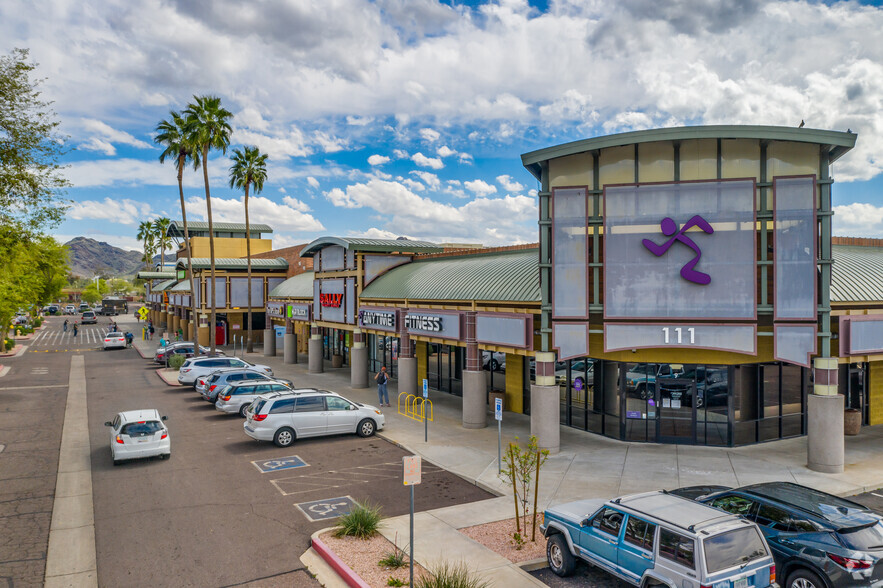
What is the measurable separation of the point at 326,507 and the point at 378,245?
19.5m

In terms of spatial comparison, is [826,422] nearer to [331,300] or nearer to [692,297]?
[692,297]

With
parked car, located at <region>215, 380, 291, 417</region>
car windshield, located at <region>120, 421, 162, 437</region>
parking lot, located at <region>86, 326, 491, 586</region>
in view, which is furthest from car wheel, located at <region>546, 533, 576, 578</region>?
parked car, located at <region>215, 380, 291, 417</region>

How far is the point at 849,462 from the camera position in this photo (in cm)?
1789

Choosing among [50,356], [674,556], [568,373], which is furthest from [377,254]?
[50,356]

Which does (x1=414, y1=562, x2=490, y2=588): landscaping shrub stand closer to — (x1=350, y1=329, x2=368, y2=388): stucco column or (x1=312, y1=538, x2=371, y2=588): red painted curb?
(x1=312, y1=538, x2=371, y2=588): red painted curb

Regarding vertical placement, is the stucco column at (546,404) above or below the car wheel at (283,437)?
above

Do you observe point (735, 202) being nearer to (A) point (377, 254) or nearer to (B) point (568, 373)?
(B) point (568, 373)

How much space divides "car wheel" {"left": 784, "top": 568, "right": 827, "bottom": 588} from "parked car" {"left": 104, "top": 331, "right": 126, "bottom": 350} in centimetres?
5735

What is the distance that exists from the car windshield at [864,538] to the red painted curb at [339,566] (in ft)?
25.4

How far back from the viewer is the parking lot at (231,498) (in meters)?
11.1

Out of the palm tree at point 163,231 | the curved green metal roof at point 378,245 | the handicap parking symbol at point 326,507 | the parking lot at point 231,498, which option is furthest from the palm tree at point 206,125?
the palm tree at point 163,231

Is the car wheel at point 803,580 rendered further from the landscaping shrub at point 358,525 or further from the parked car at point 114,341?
the parked car at point 114,341

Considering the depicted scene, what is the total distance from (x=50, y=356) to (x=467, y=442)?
45204 millimetres

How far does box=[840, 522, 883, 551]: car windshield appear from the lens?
29.7ft
